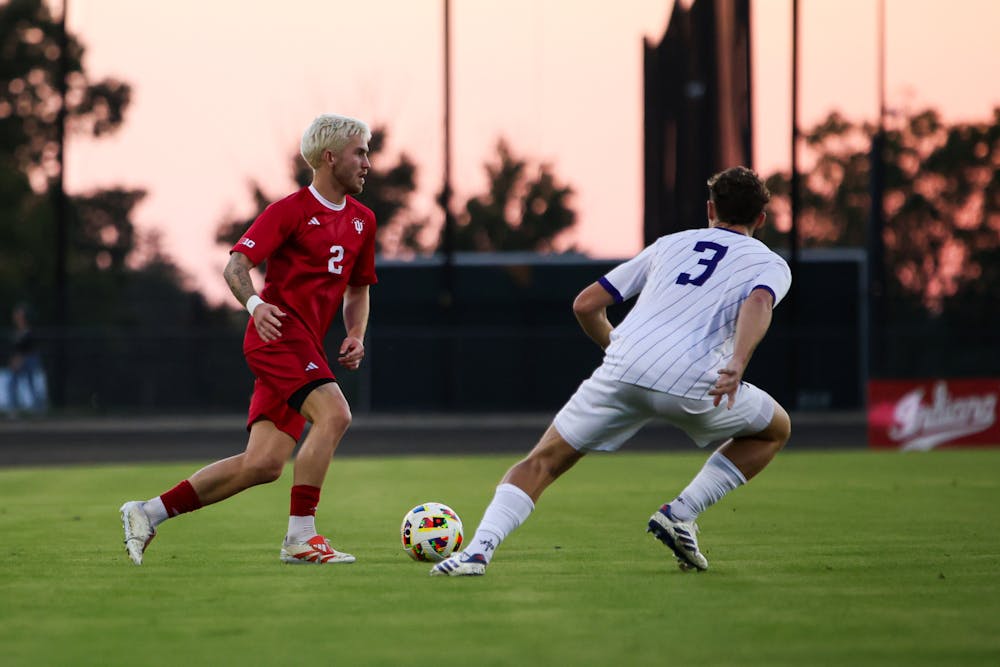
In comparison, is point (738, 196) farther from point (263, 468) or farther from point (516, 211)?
point (516, 211)

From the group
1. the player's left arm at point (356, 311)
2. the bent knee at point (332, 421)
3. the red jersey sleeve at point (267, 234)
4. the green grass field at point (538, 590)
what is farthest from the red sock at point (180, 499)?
the red jersey sleeve at point (267, 234)

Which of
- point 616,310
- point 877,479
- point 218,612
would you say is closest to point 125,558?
point 218,612

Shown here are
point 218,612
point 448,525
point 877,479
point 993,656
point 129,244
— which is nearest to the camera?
point 993,656

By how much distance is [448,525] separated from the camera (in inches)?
282

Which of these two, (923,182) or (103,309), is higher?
(923,182)

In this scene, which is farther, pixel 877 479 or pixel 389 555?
pixel 877 479

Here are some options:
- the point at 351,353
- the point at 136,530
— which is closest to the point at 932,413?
the point at 351,353

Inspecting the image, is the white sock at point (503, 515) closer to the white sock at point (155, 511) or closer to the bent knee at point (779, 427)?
the bent knee at point (779, 427)

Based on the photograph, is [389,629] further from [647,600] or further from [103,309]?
[103,309]

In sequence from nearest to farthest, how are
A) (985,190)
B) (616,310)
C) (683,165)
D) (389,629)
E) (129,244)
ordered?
(389,629) → (683,165) → (616,310) → (129,244) → (985,190)

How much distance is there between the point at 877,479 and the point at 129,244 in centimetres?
4403

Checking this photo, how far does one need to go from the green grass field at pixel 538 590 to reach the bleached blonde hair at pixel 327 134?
76.6 inches

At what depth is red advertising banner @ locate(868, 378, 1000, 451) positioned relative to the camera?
60.0ft

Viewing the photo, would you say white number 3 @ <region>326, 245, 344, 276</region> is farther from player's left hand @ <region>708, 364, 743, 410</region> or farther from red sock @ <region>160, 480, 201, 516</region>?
player's left hand @ <region>708, 364, 743, 410</region>
